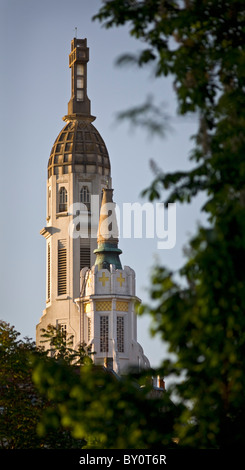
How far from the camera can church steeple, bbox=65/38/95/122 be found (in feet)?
451

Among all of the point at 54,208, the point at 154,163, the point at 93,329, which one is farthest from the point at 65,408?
the point at 54,208

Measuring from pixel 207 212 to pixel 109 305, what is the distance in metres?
107

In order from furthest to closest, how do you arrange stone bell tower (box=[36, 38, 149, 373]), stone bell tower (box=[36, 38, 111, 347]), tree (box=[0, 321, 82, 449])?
stone bell tower (box=[36, 38, 111, 347]) < stone bell tower (box=[36, 38, 149, 373]) < tree (box=[0, 321, 82, 449])

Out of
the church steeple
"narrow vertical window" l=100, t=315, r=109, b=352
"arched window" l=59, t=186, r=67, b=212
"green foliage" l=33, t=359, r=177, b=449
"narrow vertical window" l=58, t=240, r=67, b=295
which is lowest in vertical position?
"green foliage" l=33, t=359, r=177, b=449

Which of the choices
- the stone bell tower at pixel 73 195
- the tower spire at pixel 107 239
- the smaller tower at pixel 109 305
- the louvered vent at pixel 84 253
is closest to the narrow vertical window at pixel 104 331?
the smaller tower at pixel 109 305

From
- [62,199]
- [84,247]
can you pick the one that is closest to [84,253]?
[84,247]

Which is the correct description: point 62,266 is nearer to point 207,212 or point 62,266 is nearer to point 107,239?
point 107,239

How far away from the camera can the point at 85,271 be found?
12962 cm

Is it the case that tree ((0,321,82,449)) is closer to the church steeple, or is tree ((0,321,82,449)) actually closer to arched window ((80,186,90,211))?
arched window ((80,186,90,211))

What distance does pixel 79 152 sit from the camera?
13562 cm

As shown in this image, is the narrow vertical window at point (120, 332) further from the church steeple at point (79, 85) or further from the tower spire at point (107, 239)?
the church steeple at point (79, 85)

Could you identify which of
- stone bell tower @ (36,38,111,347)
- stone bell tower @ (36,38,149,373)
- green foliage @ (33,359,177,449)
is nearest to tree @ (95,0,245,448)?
green foliage @ (33,359,177,449)

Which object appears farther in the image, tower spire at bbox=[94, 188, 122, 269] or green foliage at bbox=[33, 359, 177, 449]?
tower spire at bbox=[94, 188, 122, 269]
